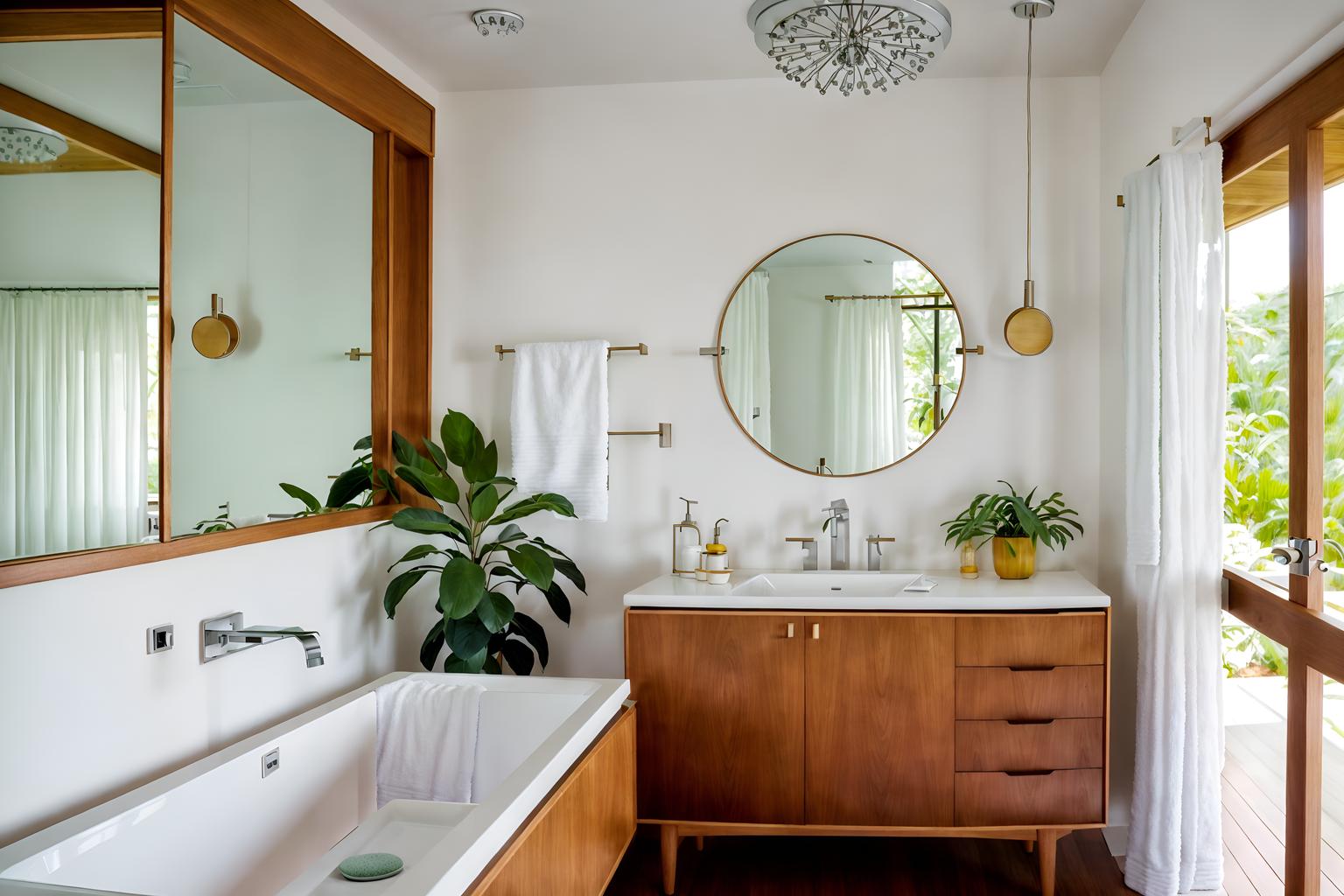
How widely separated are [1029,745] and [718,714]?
2.93 feet

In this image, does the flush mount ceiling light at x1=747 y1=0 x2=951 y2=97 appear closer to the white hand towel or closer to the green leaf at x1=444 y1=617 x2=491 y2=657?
the white hand towel

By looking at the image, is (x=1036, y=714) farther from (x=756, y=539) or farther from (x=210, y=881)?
(x=210, y=881)

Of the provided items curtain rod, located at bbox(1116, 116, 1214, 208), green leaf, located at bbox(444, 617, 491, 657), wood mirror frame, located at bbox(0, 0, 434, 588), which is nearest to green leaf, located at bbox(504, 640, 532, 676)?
green leaf, located at bbox(444, 617, 491, 657)

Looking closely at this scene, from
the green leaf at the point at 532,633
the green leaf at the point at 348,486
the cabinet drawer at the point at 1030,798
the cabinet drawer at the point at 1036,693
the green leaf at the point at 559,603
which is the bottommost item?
the cabinet drawer at the point at 1030,798

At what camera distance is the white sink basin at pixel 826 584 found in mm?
3008

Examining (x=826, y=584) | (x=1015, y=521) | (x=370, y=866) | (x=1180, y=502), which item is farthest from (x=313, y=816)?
(x=1180, y=502)

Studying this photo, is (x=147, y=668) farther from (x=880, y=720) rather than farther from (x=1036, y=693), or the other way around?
(x=1036, y=693)

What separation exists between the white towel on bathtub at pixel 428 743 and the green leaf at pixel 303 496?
58cm

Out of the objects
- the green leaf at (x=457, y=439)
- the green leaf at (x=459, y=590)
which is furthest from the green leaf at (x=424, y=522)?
the green leaf at (x=457, y=439)

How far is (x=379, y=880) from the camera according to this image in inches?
77.5

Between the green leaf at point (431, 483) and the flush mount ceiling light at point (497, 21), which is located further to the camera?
the green leaf at point (431, 483)

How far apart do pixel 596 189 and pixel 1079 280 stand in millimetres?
1714

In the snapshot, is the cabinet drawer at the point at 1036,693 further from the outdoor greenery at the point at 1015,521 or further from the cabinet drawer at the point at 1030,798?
the outdoor greenery at the point at 1015,521

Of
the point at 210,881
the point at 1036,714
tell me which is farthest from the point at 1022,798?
the point at 210,881
